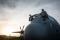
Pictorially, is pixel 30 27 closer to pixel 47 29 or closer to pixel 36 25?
pixel 36 25

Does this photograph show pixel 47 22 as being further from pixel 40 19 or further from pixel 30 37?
pixel 30 37

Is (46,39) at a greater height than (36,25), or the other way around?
(36,25)

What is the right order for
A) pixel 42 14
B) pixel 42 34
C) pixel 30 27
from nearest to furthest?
pixel 42 34, pixel 30 27, pixel 42 14

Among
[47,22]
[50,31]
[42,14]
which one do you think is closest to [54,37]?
[50,31]

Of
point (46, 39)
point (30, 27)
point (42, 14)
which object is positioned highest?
point (42, 14)

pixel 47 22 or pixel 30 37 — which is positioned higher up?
pixel 47 22

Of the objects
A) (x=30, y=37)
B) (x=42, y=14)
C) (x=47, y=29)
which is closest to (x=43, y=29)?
(x=47, y=29)

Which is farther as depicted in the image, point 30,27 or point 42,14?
point 42,14

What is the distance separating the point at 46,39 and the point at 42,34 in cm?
→ 50

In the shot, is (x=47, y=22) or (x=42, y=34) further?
(x=47, y=22)

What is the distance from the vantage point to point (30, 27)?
14.5 m

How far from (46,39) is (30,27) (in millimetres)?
1754

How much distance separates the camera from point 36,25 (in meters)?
14.3

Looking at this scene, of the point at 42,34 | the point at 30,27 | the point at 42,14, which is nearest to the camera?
the point at 42,34
